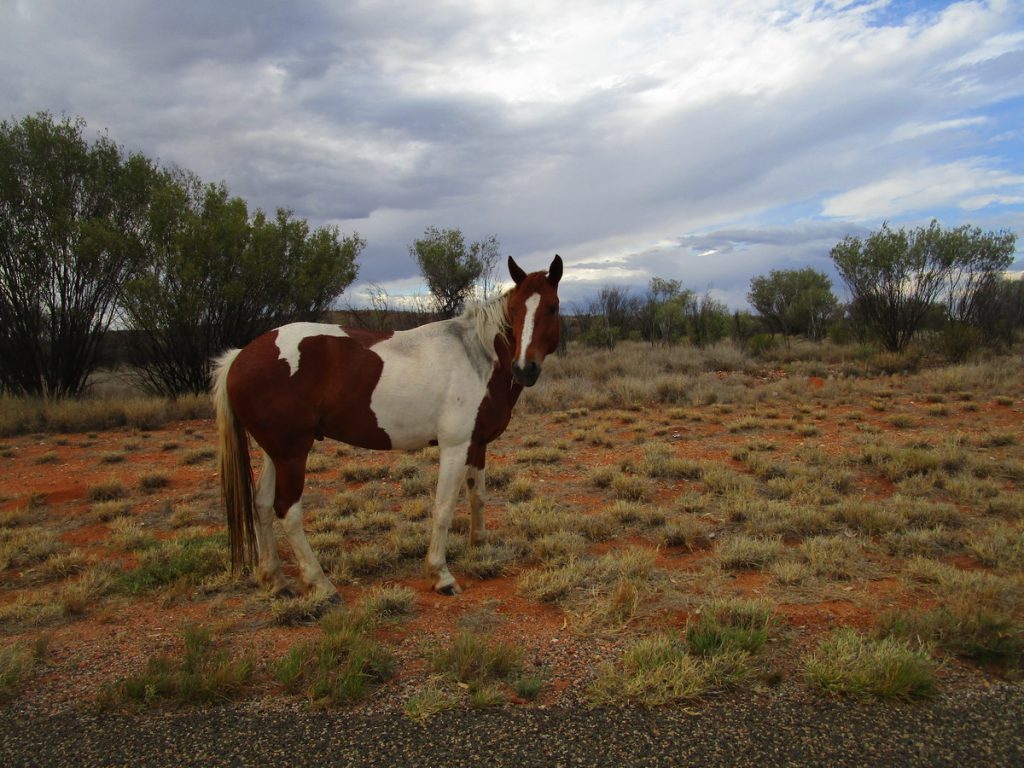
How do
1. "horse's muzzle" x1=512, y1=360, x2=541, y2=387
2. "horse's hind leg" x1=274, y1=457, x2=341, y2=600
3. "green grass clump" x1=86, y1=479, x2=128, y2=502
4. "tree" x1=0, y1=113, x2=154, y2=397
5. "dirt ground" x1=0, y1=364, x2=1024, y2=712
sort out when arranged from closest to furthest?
"dirt ground" x1=0, y1=364, x2=1024, y2=712 → "horse's muzzle" x1=512, y1=360, x2=541, y2=387 → "horse's hind leg" x1=274, y1=457, x2=341, y2=600 → "green grass clump" x1=86, y1=479, x2=128, y2=502 → "tree" x1=0, y1=113, x2=154, y2=397

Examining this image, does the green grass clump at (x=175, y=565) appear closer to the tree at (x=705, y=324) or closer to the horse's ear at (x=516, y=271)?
the horse's ear at (x=516, y=271)

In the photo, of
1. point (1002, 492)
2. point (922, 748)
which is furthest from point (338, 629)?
point (1002, 492)

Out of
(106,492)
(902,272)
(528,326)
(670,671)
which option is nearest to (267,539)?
(528,326)

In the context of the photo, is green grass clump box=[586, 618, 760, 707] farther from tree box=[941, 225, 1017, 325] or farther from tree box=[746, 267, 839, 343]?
tree box=[746, 267, 839, 343]

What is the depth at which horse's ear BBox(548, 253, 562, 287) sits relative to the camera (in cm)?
431

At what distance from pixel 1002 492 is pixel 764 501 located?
8.23 ft

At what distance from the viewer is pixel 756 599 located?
406 centimetres

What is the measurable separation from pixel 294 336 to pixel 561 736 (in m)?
3.09

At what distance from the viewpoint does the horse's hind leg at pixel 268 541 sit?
174 inches

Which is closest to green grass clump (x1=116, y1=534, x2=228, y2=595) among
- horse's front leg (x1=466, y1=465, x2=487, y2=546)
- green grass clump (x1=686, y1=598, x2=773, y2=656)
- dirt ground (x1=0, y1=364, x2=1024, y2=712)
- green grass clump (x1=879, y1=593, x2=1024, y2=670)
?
dirt ground (x1=0, y1=364, x2=1024, y2=712)

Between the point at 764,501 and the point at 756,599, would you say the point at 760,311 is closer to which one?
the point at 764,501

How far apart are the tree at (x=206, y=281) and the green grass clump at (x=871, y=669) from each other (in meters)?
14.9

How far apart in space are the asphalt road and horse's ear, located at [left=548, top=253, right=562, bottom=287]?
109 inches

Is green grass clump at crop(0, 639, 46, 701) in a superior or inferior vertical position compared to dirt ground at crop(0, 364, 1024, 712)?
superior
